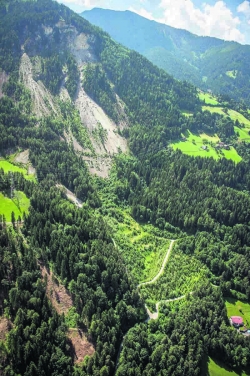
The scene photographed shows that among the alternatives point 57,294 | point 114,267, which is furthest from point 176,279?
point 57,294

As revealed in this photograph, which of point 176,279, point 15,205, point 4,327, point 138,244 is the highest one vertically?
point 15,205

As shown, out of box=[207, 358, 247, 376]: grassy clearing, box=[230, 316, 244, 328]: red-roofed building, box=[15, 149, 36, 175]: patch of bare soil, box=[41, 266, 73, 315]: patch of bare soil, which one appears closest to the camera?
box=[207, 358, 247, 376]: grassy clearing

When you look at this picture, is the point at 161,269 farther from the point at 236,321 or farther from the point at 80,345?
the point at 80,345

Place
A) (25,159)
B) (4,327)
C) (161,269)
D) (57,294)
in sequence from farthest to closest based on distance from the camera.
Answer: (25,159) → (161,269) → (57,294) → (4,327)

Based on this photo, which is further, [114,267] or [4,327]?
[114,267]

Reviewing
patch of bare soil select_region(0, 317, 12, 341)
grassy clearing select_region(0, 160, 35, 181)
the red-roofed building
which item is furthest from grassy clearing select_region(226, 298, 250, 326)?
grassy clearing select_region(0, 160, 35, 181)

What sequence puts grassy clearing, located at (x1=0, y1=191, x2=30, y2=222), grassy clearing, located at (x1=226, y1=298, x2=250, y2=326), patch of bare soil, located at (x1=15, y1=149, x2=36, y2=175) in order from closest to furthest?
grassy clearing, located at (x1=226, y1=298, x2=250, y2=326) < grassy clearing, located at (x1=0, y1=191, x2=30, y2=222) < patch of bare soil, located at (x1=15, y1=149, x2=36, y2=175)

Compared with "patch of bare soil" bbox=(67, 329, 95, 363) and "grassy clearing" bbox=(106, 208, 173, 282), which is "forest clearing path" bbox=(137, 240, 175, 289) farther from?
"patch of bare soil" bbox=(67, 329, 95, 363)
